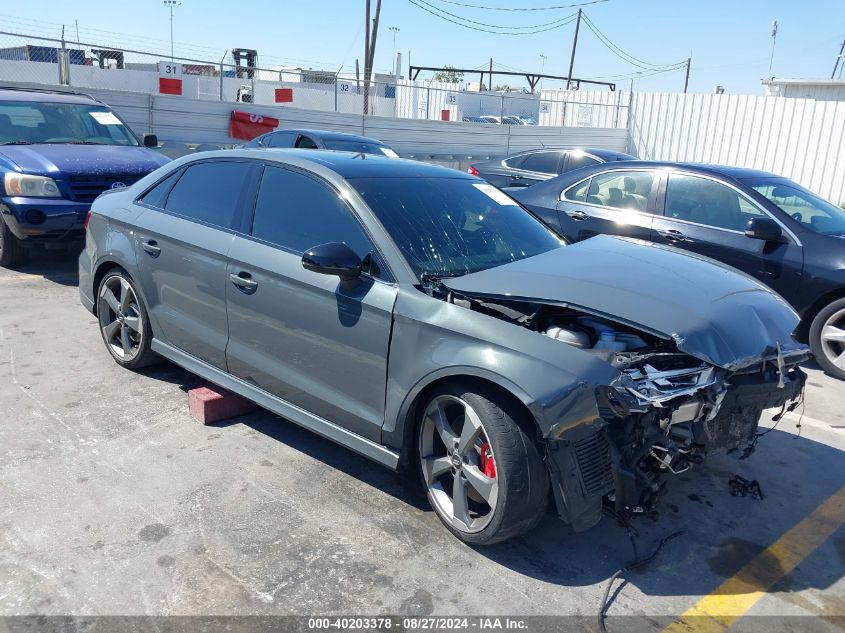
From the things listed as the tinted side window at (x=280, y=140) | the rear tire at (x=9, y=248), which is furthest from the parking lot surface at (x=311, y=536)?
the tinted side window at (x=280, y=140)

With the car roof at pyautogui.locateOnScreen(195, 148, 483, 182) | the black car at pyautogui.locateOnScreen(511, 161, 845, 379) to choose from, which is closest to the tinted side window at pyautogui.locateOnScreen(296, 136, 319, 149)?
the black car at pyautogui.locateOnScreen(511, 161, 845, 379)

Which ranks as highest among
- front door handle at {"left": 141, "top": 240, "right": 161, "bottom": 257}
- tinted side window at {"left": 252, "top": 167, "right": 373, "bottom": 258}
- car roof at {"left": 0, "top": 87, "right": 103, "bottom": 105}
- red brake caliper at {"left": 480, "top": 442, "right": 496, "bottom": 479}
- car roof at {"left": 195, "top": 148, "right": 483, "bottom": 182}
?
car roof at {"left": 0, "top": 87, "right": 103, "bottom": 105}

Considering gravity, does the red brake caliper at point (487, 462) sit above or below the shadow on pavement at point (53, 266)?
above

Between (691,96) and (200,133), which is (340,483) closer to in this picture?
(200,133)

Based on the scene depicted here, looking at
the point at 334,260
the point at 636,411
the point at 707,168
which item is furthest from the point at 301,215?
the point at 707,168

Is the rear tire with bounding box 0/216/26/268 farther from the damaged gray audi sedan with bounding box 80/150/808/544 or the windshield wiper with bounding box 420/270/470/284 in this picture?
the windshield wiper with bounding box 420/270/470/284

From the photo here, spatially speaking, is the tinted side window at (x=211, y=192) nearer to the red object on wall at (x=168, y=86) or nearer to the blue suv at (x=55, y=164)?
the blue suv at (x=55, y=164)

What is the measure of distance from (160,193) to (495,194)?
2250 mm

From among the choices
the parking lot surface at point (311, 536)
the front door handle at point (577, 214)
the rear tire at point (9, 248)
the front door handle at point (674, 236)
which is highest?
the front door handle at point (577, 214)

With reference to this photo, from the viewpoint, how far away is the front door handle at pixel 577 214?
7.18 meters

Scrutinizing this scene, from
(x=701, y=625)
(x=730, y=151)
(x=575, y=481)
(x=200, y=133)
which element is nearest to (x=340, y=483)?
(x=575, y=481)

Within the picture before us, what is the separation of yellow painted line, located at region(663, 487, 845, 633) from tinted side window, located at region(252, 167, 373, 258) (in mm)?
2209

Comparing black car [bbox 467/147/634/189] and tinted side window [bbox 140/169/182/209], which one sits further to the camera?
black car [bbox 467/147/634/189]

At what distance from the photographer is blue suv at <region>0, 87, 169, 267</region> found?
24.1 feet
